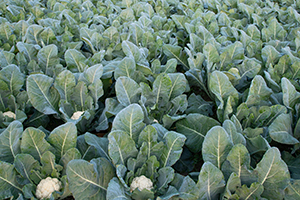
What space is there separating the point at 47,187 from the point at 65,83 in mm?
901

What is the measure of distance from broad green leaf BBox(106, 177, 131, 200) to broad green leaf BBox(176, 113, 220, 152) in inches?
27.5

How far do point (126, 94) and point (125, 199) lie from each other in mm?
851

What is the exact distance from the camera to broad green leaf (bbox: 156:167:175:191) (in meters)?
1.49

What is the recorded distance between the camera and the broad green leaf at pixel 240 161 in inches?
57.9

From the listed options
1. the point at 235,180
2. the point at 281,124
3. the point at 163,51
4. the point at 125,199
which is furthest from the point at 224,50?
the point at 125,199

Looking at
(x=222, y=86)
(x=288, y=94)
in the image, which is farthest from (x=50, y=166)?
(x=288, y=94)

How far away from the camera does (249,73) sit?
2354 millimetres

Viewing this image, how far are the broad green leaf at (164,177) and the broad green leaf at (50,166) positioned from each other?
664 millimetres

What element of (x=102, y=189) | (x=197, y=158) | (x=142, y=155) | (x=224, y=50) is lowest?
(x=197, y=158)

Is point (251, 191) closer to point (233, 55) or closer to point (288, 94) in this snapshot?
point (288, 94)

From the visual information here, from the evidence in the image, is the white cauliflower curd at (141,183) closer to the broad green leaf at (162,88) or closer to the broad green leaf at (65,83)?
the broad green leaf at (162,88)

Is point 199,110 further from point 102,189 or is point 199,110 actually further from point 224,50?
point 102,189

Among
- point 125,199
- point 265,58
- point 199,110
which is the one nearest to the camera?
point 125,199

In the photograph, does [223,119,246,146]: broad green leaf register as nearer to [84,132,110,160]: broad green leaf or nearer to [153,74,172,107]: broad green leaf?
[153,74,172,107]: broad green leaf
